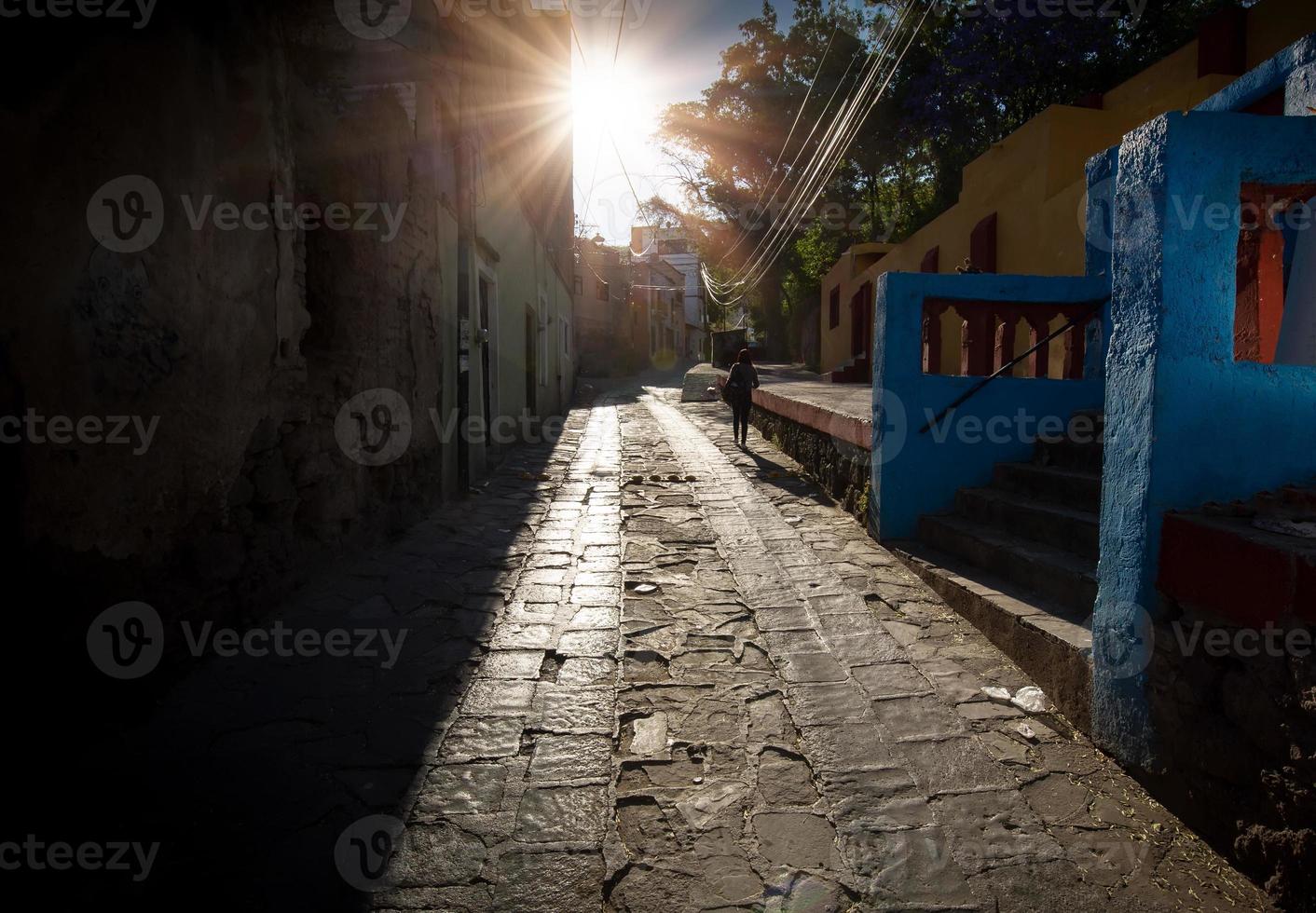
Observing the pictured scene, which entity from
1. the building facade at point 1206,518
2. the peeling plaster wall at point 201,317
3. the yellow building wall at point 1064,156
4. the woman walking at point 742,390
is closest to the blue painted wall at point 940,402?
the building facade at point 1206,518

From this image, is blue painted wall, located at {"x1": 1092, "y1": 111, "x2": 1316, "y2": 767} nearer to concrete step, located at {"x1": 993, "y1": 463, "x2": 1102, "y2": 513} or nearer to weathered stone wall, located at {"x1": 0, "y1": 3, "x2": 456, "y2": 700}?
concrete step, located at {"x1": 993, "y1": 463, "x2": 1102, "y2": 513}

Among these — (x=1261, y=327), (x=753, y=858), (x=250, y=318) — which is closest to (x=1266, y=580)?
(x=753, y=858)

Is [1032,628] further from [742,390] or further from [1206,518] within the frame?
[742,390]

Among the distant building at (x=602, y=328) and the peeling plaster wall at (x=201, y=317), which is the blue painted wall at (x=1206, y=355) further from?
the distant building at (x=602, y=328)

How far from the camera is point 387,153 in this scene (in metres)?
5.39

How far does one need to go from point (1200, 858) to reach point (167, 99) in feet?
15.0

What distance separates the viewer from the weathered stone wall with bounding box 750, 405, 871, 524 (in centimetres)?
588

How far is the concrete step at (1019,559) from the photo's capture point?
10.8ft

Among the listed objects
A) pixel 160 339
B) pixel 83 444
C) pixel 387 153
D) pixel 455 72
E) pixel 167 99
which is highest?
pixel 455 72

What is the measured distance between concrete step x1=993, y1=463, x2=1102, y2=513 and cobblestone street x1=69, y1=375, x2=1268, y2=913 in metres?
0.96

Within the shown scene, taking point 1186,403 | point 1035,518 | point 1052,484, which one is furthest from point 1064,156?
point 1186,403

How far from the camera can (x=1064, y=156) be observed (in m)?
8.98

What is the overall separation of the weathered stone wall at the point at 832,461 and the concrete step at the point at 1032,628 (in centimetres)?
154

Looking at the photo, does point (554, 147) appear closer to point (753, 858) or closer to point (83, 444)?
point (83, 444)
